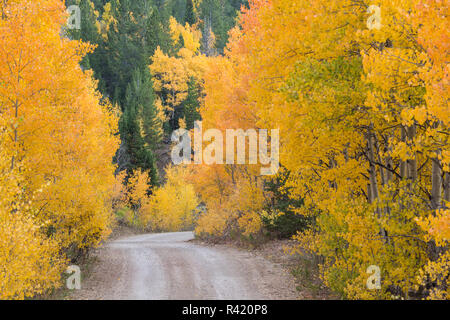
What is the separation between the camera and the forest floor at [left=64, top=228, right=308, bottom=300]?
10.5 meters

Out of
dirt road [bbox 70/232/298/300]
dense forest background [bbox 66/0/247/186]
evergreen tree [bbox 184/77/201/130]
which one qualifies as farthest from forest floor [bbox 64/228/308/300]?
evergreen tree [bbox 184/77/201/130]

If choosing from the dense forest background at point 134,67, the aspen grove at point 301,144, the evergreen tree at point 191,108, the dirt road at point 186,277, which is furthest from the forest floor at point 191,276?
the evergreen tree at point 191,108

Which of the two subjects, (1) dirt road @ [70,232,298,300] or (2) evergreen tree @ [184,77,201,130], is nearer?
(1) dirt road @ [70,232,298,300]

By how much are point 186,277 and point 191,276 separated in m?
0.21

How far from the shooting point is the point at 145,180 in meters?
38.8

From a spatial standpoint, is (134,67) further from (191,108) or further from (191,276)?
(191,276)

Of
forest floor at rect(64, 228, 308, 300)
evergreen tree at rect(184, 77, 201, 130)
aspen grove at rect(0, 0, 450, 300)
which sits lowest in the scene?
forest floor at rect(64, 228, 308, 300)

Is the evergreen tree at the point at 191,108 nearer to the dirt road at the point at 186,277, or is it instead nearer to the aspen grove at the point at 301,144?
the aspen grove at the point at 301,144

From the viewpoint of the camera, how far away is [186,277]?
40.4 ft

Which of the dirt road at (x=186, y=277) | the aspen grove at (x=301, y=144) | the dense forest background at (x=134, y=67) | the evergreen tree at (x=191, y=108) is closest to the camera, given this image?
the aspen grove at (x=301, y=144)

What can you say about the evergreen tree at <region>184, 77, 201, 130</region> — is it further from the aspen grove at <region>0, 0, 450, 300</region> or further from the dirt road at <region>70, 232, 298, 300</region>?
the dirt road at <region>70, 232, 298, 300</region>

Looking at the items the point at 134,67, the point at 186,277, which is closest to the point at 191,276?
the point at 186,277

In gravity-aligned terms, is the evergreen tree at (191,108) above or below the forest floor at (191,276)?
above

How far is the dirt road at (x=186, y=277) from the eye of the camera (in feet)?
34.4
